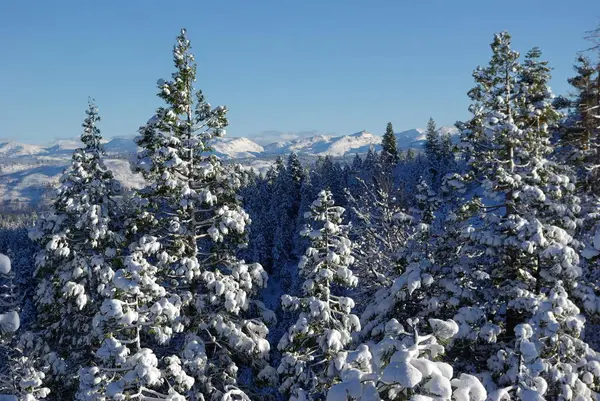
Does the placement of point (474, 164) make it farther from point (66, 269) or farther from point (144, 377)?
point (66, 269)

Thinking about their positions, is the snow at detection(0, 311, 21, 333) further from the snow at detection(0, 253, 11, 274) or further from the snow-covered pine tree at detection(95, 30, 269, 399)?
the snow-covered pine tree at detection(95, 30, 269, 399)

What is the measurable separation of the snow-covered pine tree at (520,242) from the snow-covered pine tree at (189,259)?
A: 6.43 m

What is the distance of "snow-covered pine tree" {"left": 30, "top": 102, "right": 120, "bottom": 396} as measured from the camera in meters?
15.9

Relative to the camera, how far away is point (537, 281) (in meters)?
12.9

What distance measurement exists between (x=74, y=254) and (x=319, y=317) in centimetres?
945

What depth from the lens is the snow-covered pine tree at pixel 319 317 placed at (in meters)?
12.2

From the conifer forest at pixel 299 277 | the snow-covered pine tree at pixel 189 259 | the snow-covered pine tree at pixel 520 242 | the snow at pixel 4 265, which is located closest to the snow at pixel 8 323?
the snow at pixel 4 265

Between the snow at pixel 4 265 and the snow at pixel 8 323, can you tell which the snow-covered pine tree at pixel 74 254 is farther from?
the snow at pixel 4 265

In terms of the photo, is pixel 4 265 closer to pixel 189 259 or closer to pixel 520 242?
pixel 189 259

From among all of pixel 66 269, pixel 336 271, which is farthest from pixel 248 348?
pixel 66 269

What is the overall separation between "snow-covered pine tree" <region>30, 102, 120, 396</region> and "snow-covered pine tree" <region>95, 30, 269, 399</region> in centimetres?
217

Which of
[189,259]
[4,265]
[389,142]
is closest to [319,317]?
[189,259]

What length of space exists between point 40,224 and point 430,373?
15.7 meters

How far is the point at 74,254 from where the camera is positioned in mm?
16281
